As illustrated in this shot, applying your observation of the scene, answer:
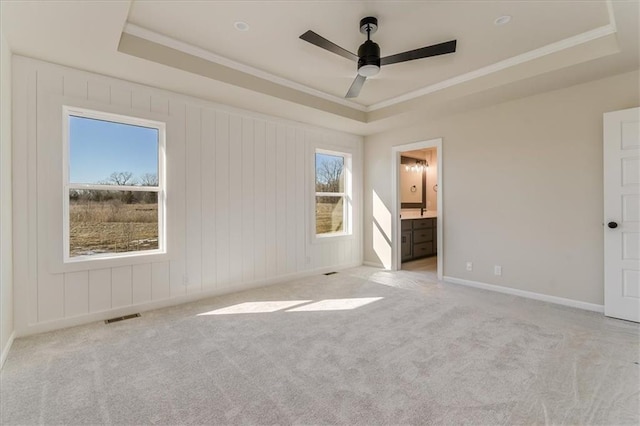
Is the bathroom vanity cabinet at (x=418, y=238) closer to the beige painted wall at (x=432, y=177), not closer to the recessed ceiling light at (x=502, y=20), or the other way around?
the beige painted wall at (x=432, y=177)

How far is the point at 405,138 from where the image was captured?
519 centimetres

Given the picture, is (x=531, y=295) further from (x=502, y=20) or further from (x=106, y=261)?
(x=106, y=261)

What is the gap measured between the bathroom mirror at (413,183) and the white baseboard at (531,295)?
2.97m

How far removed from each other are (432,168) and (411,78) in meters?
4.22

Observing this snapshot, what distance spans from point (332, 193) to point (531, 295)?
Result: 10.6 feet

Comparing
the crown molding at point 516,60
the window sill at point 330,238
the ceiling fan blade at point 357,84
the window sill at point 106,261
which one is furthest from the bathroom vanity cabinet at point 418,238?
the window sill at point 106,261

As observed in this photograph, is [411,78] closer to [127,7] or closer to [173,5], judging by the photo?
[173,5]

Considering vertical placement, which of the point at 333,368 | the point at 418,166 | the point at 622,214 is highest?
the point at 418,166

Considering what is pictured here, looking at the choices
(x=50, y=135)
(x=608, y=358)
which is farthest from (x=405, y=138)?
(x=50, y=135)

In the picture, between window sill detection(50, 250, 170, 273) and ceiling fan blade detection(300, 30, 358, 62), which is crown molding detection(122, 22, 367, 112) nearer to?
ceiling fan blade detection(300, 30, 358, 62)

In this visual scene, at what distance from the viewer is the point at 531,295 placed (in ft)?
12.5

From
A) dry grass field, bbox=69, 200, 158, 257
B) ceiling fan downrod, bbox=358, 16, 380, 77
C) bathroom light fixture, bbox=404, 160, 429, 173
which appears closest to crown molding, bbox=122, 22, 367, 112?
ceiling fan downrod, bbox=358, 16, 380, 77

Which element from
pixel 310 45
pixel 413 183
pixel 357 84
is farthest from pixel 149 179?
pixel 413 183

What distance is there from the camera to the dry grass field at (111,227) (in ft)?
10.1
